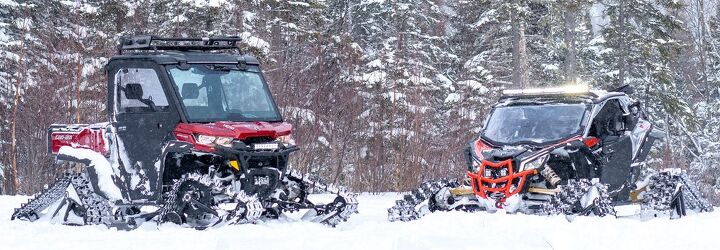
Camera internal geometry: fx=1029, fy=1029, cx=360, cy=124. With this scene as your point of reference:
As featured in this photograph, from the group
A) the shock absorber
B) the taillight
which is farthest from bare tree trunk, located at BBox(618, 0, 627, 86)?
the shock absorber

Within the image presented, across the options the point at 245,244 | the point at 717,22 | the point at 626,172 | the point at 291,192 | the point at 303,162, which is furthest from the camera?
the point at 717,22

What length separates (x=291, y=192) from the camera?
38.7 ft

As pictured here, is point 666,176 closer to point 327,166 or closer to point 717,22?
point 327,166

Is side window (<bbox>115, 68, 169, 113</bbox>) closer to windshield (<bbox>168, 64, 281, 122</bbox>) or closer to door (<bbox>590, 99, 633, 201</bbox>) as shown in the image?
windshield (<bbox>168, 64, 281, 122</bbox>)

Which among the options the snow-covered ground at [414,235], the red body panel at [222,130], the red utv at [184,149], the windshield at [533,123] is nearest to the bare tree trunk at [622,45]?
the windshield at [533,123]

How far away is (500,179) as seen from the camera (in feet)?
38.2

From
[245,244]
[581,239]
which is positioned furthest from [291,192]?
[581,239]

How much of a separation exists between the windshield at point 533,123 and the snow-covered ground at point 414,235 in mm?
1531

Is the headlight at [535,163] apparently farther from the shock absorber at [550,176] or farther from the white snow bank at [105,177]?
the white snow bank at [105,177]

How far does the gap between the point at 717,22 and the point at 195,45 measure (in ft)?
145

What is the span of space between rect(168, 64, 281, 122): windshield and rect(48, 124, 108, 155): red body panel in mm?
1185

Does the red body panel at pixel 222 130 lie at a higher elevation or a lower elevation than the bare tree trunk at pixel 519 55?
lower

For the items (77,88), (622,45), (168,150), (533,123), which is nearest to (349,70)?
Answer: (77,88)

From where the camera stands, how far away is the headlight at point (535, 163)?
38.0 ft
